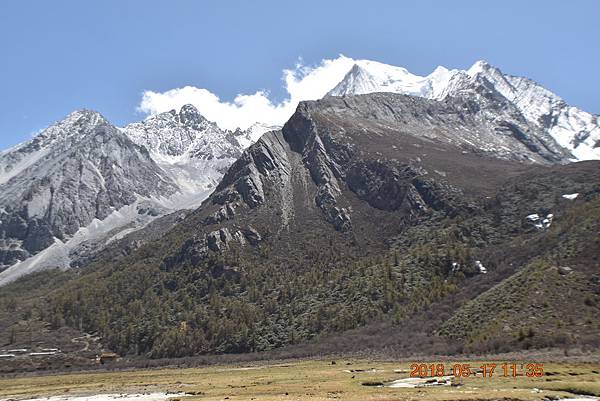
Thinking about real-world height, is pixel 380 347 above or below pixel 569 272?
below

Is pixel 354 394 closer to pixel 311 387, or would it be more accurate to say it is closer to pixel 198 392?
pixel 311 387

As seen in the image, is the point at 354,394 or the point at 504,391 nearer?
the point at 504,391

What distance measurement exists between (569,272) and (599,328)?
34.3 m

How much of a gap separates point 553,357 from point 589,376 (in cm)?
3940

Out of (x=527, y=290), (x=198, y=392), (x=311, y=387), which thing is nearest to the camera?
(x=311, y=387)

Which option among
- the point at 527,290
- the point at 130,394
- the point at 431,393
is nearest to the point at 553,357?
the point at 527,290

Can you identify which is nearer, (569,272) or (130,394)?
(130,394)

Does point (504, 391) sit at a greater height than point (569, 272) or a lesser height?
lesser

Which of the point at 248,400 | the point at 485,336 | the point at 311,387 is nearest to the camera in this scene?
the point at 248,400

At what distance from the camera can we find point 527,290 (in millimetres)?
172000

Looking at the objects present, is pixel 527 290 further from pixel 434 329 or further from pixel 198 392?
pixel 198 392

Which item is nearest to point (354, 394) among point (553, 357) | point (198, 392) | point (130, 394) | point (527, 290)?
point (198, 392)

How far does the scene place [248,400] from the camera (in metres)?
73.3

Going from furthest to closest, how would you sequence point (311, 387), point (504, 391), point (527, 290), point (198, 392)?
point (527, 290) → point (198, 392) → point (311, 387) → point (504, 391)
